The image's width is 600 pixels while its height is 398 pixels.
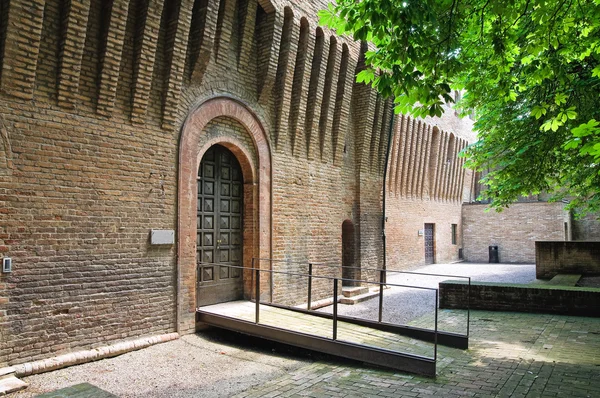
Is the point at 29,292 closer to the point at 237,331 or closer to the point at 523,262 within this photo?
the point at 237,331

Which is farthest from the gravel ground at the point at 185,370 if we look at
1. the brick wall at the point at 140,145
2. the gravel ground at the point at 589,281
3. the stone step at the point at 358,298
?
the gravel ground at the point at 589,281

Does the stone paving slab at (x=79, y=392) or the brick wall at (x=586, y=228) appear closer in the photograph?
the stone paving slab at (x=79, y=392)

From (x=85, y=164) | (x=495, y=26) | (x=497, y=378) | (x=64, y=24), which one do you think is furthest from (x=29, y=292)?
(x=495, y=26)

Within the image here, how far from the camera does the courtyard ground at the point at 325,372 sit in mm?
5621

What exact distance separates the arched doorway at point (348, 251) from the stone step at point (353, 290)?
0.29 m

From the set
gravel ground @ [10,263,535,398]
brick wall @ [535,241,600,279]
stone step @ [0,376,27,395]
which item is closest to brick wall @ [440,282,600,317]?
gravel ground @ [10,263,535,398]

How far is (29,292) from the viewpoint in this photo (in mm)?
6332

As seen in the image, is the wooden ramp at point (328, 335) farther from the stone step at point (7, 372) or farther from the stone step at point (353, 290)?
the stone step at point (353, 290)

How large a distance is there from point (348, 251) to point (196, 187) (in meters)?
6.75

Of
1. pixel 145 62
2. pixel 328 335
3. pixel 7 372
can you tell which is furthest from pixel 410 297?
pixel 7 372

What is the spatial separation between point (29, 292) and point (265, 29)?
7.17 meters

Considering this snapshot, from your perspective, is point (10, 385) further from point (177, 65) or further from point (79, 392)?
point (177, 65)

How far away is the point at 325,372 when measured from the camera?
653 centimetres

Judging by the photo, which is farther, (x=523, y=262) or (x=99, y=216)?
(x=523, y=262)
